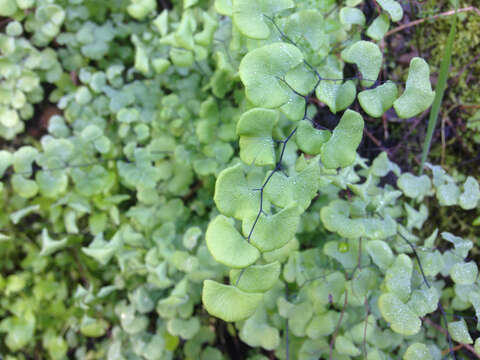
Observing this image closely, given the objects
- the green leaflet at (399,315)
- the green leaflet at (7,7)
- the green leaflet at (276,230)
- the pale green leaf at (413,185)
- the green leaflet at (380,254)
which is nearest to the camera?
the green leaflet at (276,230)

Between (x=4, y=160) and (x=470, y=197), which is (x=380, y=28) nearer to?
(x=470, y=197)

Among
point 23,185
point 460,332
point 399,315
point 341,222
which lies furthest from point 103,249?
point 460,332

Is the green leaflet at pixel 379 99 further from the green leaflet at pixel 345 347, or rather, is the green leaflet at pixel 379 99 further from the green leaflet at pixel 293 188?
the green leaflet at pixel 345 347

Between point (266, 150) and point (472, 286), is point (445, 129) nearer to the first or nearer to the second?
point (472, 286)

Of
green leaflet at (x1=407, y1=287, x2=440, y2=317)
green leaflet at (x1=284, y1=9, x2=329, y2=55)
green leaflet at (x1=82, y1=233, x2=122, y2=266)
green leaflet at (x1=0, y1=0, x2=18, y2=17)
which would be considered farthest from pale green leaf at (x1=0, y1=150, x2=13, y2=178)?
green leaflet at (x1=407, y1=287, x2=440, y2=317)

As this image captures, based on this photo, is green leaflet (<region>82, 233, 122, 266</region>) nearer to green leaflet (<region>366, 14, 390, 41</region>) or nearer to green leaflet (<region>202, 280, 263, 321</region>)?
green leaflet (<region>202, 280, 263, 321</region>)

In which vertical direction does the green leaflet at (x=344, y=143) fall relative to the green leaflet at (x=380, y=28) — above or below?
below

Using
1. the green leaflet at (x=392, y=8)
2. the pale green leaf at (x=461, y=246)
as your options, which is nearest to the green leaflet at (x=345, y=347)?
the pale green leaf at (x=461, y=246)
